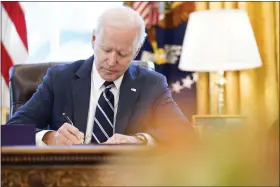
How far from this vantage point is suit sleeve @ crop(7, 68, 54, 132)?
1.73 m

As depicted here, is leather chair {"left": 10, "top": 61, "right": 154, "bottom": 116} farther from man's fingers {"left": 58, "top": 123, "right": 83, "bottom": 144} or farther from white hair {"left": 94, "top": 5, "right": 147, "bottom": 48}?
man's fingers {"left": 58, "top": 123, "right": 83, "bottom": 144}

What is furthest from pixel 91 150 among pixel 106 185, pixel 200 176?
pixel 200 176

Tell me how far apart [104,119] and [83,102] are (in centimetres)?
12

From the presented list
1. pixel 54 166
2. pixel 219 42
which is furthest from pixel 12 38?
pixel 54 166

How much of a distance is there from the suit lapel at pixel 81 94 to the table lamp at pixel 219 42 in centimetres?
96

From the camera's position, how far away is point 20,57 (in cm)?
310

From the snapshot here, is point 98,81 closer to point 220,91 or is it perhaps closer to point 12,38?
point 220,91

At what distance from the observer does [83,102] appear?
5.73 ft

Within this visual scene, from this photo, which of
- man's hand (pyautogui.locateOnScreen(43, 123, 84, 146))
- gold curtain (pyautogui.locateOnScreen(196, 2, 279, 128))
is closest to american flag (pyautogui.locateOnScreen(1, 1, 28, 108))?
gold curtain (pyautogui.locateOnScreen(196, 2, 279, 128))

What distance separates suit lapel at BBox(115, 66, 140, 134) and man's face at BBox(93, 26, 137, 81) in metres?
0.04

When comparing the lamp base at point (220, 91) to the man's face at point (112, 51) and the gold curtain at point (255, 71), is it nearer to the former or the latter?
the gold curtain at point (255, 71)

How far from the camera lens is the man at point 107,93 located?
5.65ft

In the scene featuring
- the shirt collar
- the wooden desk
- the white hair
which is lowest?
the shirt collar

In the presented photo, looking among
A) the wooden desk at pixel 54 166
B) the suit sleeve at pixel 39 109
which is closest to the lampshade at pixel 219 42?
the suit sleeve at pixel 39 109
